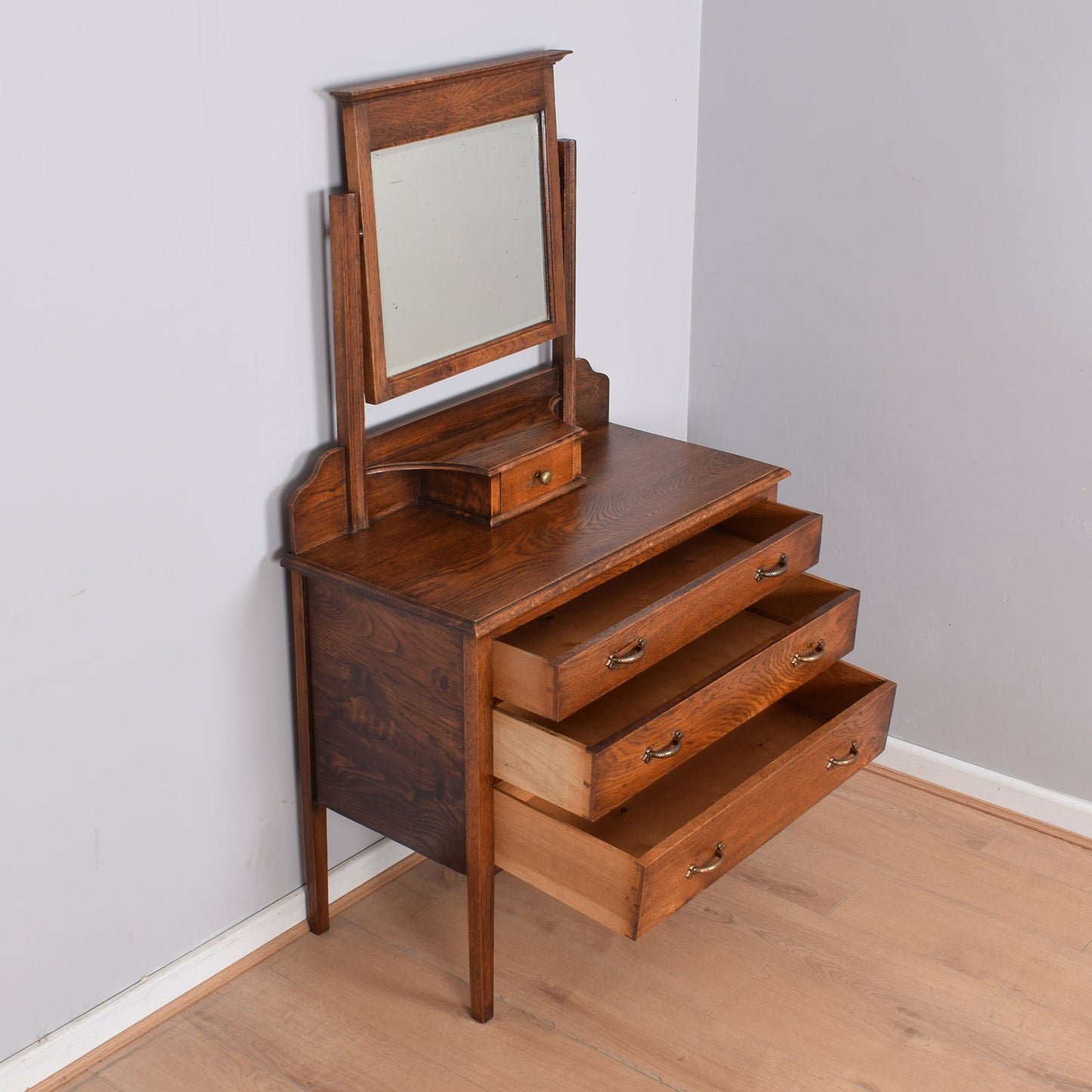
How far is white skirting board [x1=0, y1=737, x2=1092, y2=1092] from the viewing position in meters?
1.75

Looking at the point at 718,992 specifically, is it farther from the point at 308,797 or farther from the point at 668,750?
the point at 308,797

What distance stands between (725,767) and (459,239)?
2.72 ft

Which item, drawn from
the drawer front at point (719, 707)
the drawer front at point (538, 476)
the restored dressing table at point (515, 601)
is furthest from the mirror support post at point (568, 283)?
the drawer front at point (719, 707)

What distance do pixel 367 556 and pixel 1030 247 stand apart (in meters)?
1.11

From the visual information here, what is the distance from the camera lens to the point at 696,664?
6.49 ft

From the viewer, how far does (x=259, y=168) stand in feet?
5.46

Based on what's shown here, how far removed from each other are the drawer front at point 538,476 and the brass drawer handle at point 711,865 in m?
0.53

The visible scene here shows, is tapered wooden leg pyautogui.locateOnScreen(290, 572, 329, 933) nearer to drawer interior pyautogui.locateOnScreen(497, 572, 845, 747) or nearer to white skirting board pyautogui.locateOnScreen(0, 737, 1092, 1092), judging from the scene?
white skirting board pyautogui.locateOnScreen(0, 737, 1092, 1092)

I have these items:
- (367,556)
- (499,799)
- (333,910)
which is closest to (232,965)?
(333,910)

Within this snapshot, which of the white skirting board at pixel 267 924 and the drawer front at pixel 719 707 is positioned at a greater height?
the drawer front at pixel 719 707

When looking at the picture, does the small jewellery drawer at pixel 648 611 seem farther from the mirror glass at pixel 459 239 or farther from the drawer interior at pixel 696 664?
the mirror glass at pixel 459 239

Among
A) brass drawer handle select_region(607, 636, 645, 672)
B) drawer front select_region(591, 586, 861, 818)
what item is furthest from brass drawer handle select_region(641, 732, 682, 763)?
brass drawer handle select_region(607, 636, 645, 672)

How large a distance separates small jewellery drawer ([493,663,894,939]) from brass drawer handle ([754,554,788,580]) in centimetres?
18

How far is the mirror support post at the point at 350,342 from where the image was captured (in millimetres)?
1709
